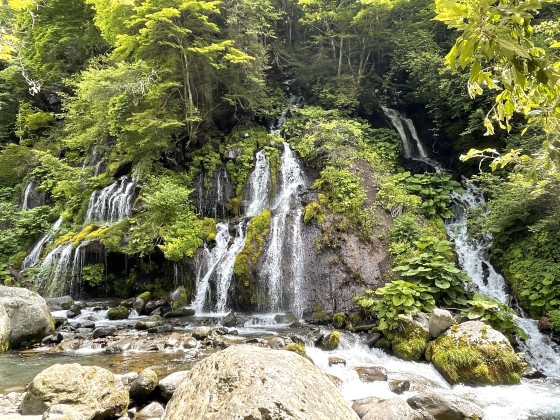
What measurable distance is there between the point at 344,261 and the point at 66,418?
8.53 meters

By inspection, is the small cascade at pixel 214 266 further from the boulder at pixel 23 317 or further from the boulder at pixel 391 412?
the boulder at pixel 391 412

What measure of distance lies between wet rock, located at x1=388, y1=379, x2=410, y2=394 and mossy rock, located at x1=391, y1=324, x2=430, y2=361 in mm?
1465

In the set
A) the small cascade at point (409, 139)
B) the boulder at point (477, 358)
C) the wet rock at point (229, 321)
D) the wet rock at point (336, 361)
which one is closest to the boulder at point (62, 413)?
the wet rock at point (336, 361)

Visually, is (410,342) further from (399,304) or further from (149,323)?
(149,323)

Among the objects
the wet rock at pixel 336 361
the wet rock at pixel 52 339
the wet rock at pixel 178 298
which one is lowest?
the wet rock at pixel 336 361

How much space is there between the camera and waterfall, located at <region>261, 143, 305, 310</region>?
465 inches

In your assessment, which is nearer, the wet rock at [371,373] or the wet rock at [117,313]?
the wet rock at [371,373]

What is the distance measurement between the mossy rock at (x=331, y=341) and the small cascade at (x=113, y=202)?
9.54 m

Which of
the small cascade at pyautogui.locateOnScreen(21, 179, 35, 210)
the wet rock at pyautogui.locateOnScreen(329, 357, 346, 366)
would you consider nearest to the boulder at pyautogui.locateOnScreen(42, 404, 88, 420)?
the wet rock at pyautogui.locateOnScreen(329, 357, 346, 366)

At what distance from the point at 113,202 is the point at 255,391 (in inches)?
549

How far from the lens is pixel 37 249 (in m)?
15.0

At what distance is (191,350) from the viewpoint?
844 centimetres

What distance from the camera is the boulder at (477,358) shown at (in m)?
7.34

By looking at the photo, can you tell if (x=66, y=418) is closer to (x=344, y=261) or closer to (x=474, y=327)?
(x=474, y=327)
